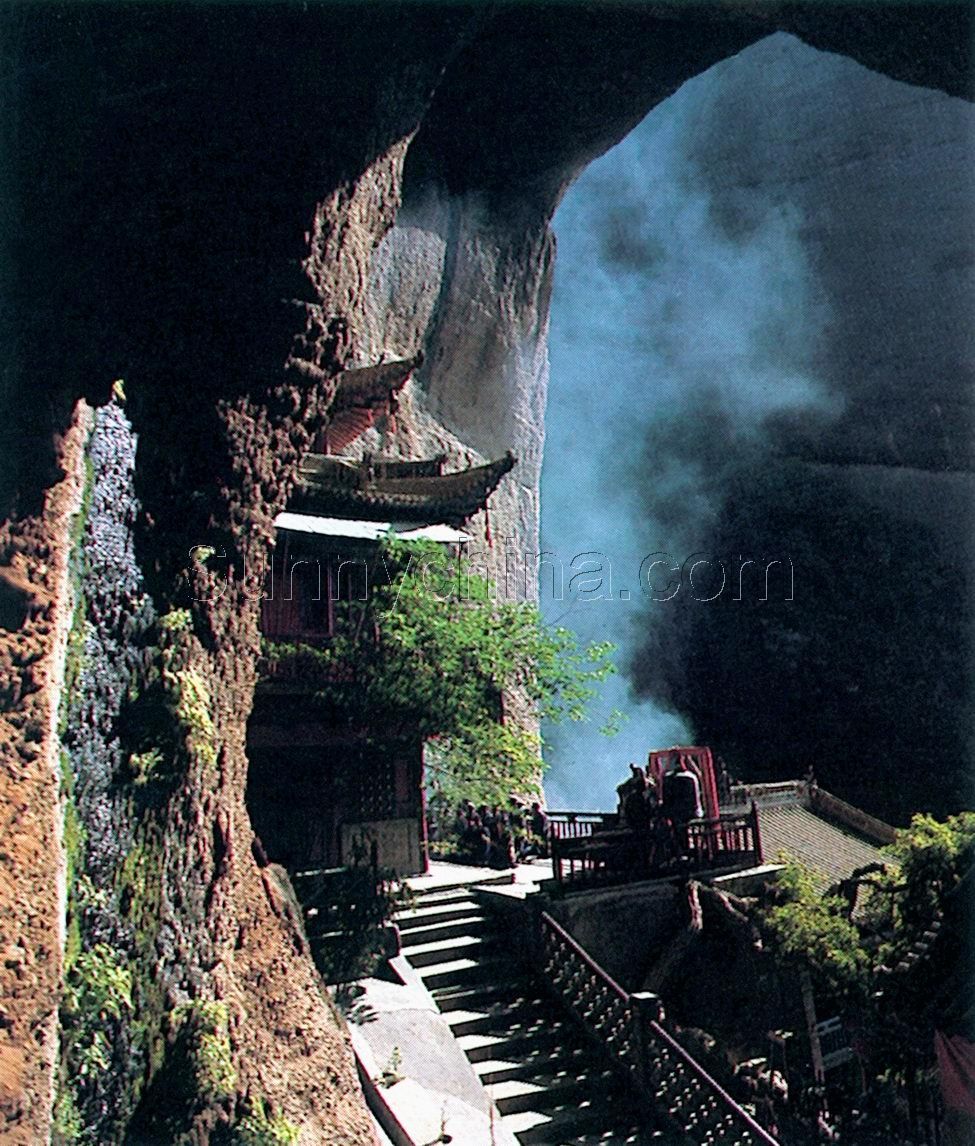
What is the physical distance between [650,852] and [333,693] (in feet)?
11.3

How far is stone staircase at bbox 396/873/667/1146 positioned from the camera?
675 centimetres

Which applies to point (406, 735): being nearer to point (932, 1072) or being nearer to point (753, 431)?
point (932, 1072)

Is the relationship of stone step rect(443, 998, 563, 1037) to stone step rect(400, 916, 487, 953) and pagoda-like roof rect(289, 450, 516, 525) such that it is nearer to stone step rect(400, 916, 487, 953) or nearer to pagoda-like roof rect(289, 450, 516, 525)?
stone step rect(400, 916, 487, 953)

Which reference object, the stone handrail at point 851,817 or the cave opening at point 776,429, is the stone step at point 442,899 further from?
the cave opening at point 776,429

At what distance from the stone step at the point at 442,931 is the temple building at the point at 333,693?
1510mm

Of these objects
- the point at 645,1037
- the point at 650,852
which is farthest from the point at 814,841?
the point at 645,1037

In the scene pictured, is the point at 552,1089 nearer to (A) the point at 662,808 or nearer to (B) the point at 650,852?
(B) the point at 650,852

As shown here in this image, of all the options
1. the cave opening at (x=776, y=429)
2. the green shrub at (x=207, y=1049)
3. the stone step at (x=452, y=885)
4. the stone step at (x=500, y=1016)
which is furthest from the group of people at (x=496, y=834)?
the cave opening at (x=776, y=429)

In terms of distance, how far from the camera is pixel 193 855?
4727 millimetres

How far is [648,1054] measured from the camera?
283 inches

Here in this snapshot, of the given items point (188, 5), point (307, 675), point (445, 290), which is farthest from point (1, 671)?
point (445, 290)

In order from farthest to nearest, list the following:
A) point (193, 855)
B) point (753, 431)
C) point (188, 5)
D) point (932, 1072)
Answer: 1. point (753, 431)
2. point (932, 1072)
3. point (193, 855)
4. point (188, 5)

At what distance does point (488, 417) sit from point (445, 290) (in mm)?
2489

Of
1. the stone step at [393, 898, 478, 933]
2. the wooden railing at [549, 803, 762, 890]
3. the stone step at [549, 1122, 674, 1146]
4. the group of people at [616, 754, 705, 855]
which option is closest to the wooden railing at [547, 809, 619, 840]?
the group of people at [616, 754, 705, 855]
